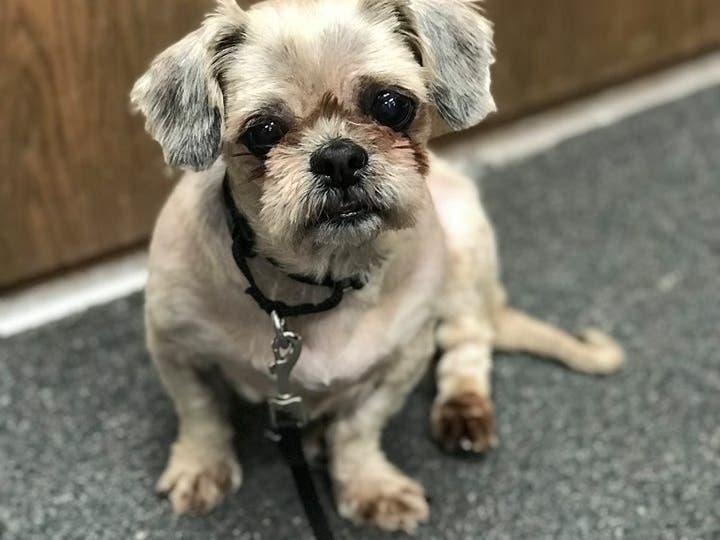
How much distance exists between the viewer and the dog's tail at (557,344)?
161cm

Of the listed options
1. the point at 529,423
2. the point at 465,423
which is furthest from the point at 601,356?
the point at 465,423

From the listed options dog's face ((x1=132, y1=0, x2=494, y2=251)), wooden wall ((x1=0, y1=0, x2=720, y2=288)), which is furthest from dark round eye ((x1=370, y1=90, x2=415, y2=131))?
wooden wall ((x1=0, y1=0, x2=720, y2=288))

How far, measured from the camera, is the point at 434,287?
1.31 meters

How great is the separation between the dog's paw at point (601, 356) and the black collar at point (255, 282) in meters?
0.56

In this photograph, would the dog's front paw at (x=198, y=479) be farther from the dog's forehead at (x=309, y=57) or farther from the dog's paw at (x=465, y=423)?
the dog's forehead at (x=309, y=57)

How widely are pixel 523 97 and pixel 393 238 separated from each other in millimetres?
1100

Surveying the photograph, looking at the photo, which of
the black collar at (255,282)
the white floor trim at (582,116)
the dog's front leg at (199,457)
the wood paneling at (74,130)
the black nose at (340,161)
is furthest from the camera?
the white floor trim at (582,116)

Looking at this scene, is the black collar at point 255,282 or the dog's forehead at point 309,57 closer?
the dog's forehead at point 309,57

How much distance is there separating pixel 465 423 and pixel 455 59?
0.60m

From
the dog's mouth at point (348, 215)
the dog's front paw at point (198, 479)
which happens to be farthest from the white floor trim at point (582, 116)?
the dog's mouth at point (348, 215)

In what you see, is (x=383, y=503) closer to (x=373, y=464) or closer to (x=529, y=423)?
(x=373, y=464)

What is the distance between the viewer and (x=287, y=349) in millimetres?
1203

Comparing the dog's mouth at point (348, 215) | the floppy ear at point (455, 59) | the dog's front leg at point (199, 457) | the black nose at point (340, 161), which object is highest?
the floppy ear at point (455, 59)

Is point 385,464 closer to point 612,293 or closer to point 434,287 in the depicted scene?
point 434,287
